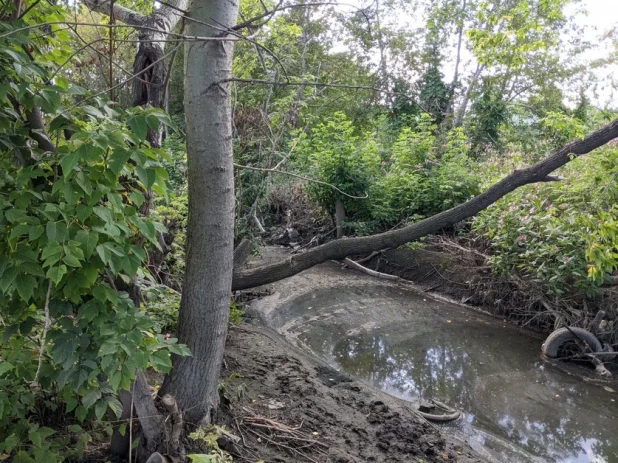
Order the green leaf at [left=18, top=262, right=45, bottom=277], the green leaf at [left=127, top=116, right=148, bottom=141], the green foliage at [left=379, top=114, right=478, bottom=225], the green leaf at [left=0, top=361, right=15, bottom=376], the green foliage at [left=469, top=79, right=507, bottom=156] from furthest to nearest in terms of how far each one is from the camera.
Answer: the green foliage at [left=469, top=79, right=507, bottom=156] → the green foliage at [left=379, top=114, right=478, bottom=225] → the green leaf at [left=0, top=361, right=15, bottom=376] → the green leaf at [left=127, top=116, right=148, bottom=141] → the green leaf at [left=18, top=262, right=45, bottom=277]

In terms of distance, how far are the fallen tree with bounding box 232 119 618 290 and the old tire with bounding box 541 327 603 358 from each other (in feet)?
11.5

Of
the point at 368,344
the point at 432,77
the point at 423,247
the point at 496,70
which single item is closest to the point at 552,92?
the point at 496,70

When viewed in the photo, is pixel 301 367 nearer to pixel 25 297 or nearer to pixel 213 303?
pixel 213 303

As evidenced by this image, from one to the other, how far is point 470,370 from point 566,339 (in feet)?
5.28

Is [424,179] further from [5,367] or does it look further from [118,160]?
[5,367]

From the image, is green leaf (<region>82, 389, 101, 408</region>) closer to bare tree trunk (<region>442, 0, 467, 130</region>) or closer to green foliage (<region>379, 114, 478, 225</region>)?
green foliage (<region>379, 114, 478, 225</region>)

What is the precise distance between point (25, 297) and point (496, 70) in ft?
73.0

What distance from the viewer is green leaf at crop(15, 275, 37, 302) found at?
1783mm

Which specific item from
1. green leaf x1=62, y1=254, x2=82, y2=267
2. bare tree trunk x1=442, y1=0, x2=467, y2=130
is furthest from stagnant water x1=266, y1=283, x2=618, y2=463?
bare tree trunk x1=442, y1=0, x2=467, y2=130

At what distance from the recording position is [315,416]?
3635 millimetres

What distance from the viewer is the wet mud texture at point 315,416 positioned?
3117 mm

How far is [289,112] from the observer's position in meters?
7.79

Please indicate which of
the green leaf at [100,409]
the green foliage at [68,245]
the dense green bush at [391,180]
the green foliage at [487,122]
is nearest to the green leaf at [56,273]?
the green foliage at [68,245]

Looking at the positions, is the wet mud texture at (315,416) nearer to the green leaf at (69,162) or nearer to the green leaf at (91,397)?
the green leaf at (91,397)
